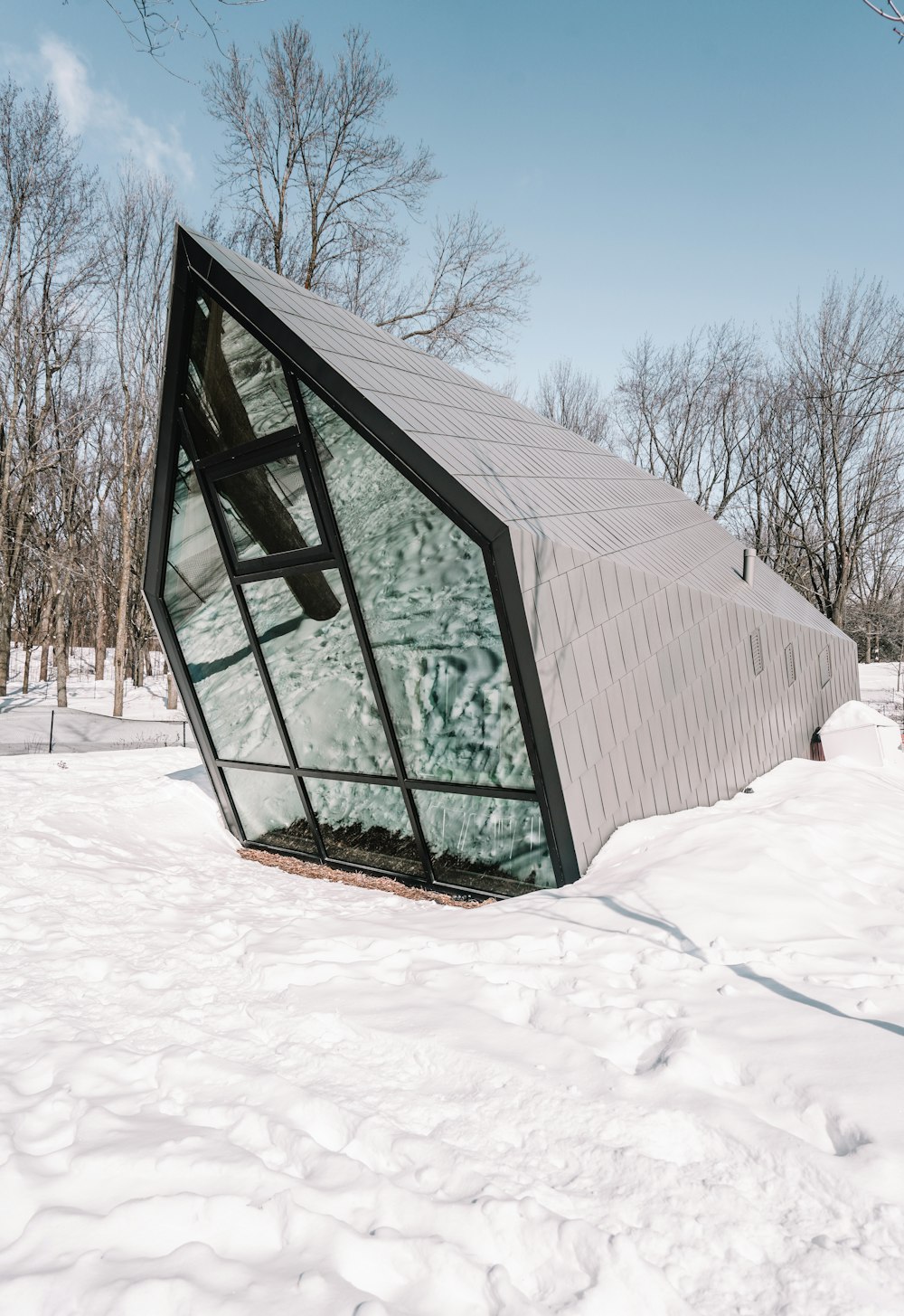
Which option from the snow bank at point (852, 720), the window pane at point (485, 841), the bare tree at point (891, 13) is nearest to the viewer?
the bare tree at point (891, 13)

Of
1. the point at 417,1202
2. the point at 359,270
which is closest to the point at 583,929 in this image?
the point at 417,1202

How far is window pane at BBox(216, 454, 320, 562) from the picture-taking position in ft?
19.0

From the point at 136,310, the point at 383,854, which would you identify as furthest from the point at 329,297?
the point at 383,854

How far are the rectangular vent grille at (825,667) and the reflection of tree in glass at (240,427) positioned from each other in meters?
10.4

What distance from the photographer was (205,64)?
15594mm

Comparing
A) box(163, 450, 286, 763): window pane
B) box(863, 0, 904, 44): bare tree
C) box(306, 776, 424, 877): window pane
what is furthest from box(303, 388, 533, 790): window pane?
box(863, 0, 904, 44): bare tree

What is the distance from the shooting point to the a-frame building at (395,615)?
5215 mm

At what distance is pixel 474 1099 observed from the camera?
2.94 meters

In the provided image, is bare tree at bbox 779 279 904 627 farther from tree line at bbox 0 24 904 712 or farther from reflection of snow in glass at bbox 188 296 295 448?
reflection of snow in glass at bbox 188 296 295 448

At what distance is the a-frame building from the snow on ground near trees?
0.97 m

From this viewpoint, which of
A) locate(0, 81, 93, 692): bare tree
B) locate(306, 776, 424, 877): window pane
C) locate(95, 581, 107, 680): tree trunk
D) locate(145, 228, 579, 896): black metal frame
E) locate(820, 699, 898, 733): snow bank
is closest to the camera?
locate(145, 228, 579, 896): black metal frame

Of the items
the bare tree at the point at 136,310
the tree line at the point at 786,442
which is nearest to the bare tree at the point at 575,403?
the tree line at the point at 786,442

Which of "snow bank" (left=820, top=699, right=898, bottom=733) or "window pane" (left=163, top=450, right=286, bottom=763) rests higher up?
"window pane" (left=163, top=450, right=286, bottom=763)

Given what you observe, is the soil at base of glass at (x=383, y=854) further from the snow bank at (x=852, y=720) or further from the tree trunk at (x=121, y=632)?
the tree trunk at (x=121, y=632)
